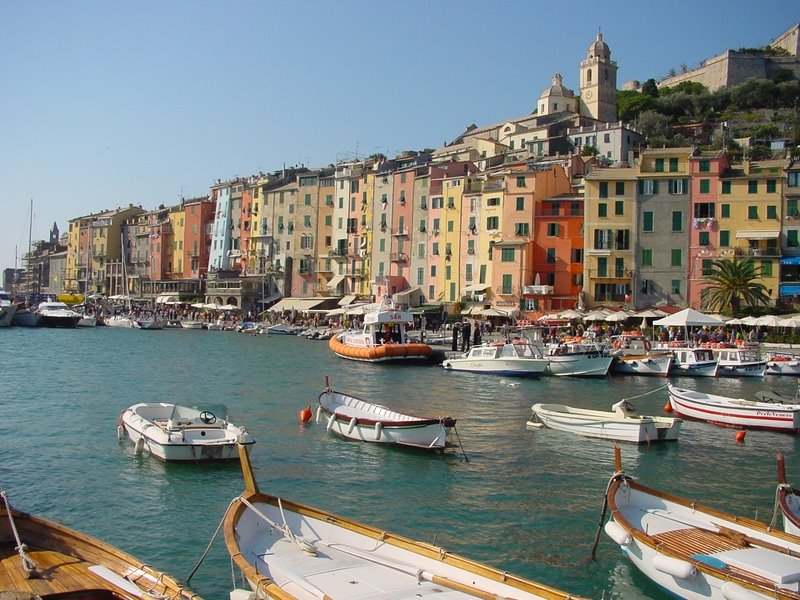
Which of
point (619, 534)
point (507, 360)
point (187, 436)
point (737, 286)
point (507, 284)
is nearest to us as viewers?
point (619, 534)

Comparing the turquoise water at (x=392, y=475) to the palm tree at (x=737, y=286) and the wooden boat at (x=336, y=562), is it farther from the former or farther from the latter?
the palm tree at (x=737, y=286)

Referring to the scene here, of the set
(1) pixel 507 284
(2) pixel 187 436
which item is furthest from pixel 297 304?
(2) pixel 187 436

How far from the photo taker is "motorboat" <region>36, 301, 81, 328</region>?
86.8 m

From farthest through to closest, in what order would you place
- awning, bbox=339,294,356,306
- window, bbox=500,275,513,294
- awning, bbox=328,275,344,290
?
awning, bbox=328,275,344,290 → awning, bbox=339,294,356,306 → window, bbox=500,275,513,294

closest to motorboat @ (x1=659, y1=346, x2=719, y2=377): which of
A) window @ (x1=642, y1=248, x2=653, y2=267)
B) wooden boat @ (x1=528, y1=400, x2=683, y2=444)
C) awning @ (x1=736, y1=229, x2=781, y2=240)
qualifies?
awning @ (x1=736, y1=229, x2=781, y2=240)

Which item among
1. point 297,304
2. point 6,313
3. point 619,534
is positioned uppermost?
point 297,304

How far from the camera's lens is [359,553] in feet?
38.5

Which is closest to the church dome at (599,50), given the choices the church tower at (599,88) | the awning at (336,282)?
the church tower at (599,88)

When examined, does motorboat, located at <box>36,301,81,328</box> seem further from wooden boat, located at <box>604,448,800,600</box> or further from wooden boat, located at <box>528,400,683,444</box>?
wooden boat, located at <box>604,448,800,600</box>

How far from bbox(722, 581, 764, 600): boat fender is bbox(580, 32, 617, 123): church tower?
368 feet

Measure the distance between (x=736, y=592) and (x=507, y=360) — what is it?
33.9 metres

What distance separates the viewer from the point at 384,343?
52406mm

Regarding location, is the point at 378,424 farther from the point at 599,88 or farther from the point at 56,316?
the point at 599,88

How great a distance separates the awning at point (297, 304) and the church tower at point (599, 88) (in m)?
51.2
